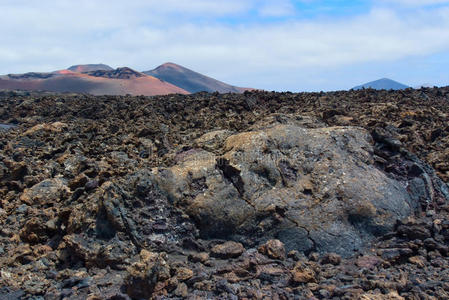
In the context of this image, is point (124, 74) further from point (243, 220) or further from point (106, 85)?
point (243, 220)

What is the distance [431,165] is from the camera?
7.74 metres

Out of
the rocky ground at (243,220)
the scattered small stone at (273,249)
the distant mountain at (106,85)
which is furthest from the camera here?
the distant mountain at (106,85)

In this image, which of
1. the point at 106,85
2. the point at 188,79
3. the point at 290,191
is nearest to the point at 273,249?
the point at 290,191

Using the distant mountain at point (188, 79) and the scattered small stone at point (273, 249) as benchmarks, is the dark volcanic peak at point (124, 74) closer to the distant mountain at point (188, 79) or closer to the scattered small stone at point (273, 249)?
the distant mountain at point (188, 79)

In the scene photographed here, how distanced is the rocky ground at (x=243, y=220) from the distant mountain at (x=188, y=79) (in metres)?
36.2

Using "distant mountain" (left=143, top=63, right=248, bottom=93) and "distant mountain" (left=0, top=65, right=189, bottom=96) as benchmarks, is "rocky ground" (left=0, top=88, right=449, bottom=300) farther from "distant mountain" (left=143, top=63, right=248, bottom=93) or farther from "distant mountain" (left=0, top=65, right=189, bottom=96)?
"distant mountain" (left=143, top=63, right=248, bottom=93)

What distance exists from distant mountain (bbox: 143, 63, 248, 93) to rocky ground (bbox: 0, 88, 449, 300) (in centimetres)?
3622

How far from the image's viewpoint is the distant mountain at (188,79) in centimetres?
4419

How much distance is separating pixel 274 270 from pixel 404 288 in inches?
56.1

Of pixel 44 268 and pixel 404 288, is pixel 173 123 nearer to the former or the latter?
pixel 44 268

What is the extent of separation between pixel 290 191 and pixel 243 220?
2.73 feet

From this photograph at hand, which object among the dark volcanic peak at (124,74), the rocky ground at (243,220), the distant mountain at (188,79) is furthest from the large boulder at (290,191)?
the distant mountain at (188,79)

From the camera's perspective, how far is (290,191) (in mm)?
6145

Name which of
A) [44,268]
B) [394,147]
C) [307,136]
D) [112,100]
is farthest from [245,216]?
[112,100]
